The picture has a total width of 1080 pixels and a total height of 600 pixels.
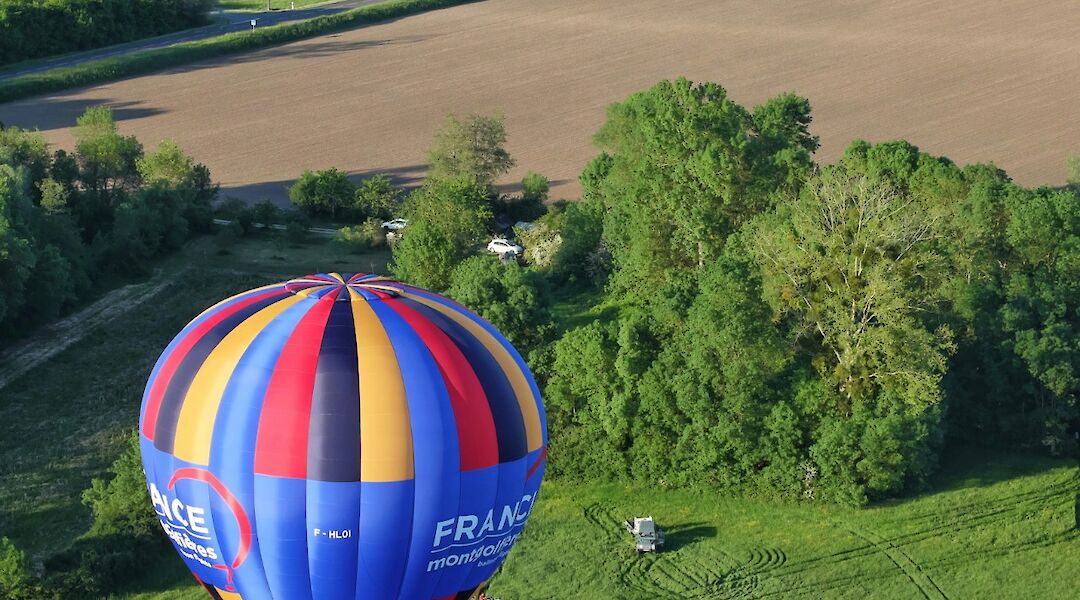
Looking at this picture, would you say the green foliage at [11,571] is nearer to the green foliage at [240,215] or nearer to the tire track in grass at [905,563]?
the tire track in grass at [905,563]

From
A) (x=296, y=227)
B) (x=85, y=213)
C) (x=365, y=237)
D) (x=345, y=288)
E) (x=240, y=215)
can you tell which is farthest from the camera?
(x=240, y=215)

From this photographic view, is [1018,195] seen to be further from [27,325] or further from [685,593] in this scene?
[27,325]

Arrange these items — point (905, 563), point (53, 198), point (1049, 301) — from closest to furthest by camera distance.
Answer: point (905, 563)
point (1049, 301)
point (53, 198)

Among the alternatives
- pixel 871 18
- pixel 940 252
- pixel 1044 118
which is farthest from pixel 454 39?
pixel 940 252

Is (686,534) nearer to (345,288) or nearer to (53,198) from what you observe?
(345,288)

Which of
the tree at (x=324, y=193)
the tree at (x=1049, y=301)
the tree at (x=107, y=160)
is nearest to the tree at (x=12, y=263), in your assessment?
the tree at (x=107, y=160)

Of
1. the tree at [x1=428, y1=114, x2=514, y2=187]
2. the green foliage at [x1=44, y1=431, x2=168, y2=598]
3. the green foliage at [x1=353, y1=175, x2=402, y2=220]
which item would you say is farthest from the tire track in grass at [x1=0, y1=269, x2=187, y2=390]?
the tree at [x1=428, y1=114, x2=514, y2=187]

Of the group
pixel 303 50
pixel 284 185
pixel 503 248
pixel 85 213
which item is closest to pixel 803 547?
pixel 503 248
